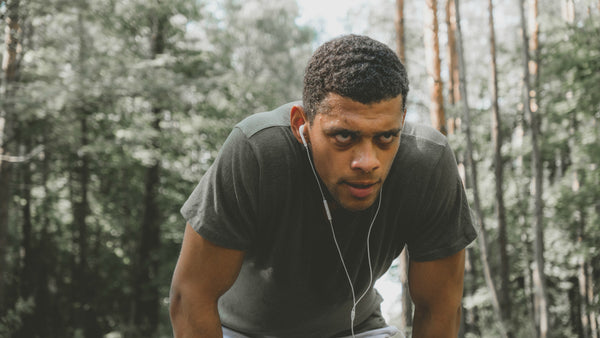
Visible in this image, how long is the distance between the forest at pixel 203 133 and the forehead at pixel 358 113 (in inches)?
308

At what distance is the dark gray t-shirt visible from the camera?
1.61 meters

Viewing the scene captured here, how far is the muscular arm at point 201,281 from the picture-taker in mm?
1632

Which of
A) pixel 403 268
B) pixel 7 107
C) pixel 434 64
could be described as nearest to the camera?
pixel 434 64

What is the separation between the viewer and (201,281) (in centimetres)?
164

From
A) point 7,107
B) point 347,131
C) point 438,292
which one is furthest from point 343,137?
point 7,107

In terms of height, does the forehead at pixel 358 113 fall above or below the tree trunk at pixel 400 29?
below

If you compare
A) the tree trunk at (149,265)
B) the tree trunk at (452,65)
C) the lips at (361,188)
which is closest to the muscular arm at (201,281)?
the lips at (361,188)

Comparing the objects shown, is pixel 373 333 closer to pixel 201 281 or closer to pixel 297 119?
pixel 201 281

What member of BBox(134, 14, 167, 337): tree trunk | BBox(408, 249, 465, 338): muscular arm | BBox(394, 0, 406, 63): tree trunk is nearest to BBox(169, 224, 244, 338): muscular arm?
BBox(408, 249, 465, 338): muscular arm

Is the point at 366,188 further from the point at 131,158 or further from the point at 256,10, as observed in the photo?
the point at 256,10

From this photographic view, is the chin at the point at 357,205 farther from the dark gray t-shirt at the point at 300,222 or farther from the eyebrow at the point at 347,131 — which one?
the eyebrow at the point at 347,131

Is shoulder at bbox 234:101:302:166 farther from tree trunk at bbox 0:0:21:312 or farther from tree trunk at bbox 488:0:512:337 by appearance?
tree trunk at bbox 488:0:512:337

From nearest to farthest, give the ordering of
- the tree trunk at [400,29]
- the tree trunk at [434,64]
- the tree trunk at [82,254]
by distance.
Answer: the tree trunk at [434,64]
the tree trunk at [400,29]
the tree trunk at [82,254]

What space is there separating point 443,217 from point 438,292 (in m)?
0.29
